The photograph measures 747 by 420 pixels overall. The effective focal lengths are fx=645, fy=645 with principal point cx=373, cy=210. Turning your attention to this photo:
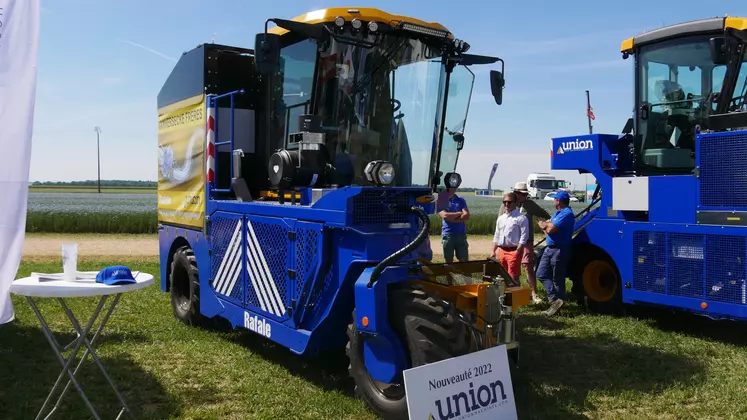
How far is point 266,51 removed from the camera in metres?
5.13

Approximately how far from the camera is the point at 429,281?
4734mm

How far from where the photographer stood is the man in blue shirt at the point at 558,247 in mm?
8516

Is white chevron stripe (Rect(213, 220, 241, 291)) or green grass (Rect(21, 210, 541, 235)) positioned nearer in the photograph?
white chevron stripe (Rect(213, 220, 241, 291))

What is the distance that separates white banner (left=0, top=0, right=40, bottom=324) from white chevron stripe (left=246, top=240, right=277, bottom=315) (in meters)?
2.33

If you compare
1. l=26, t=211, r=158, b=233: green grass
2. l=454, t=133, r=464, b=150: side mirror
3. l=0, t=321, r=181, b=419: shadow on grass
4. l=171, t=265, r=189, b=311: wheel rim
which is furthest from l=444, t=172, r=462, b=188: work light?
l=26, t=211, r=158, b=233: green grass

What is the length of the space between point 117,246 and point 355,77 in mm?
15522

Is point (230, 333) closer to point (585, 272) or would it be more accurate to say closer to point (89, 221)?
point (585, 272)

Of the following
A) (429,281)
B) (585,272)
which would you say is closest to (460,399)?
(429,281)

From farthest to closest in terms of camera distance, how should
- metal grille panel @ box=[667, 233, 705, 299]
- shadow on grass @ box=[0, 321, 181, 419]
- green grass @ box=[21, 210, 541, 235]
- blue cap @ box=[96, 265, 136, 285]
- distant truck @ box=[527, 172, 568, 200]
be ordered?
distant truck @ box=[527, 172, 568, 200], green grass @ box=[21, 210, 541, 235], metal grille panel @ box=[667, 233, 705, 299], shadow on grass @ box=[0, 321, 181, 419], blue cap @ box=[96, 265, 136, 285]

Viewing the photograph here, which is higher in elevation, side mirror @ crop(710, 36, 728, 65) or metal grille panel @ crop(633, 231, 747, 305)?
side mirror @ crop(710, 36, 728, 65)

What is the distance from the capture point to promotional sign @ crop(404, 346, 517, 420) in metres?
3.73

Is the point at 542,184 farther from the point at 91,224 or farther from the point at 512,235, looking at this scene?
the point at 512,235

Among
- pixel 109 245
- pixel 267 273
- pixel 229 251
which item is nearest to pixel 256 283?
pixel 267 273

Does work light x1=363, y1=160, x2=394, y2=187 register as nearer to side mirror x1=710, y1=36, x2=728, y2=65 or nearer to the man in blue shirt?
the man in blue shirt
